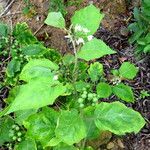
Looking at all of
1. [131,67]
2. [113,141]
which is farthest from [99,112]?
[113,141]

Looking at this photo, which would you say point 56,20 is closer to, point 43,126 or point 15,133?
point 43,126

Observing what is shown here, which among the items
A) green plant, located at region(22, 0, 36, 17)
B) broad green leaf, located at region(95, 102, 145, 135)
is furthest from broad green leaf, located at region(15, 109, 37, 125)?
green plant, located at region(22, 0, 36, 17)

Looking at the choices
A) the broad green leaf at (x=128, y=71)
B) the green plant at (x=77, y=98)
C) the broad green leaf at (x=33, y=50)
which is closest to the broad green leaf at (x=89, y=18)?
the green plant at (x=77, y=98)

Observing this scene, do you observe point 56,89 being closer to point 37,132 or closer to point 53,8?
point 37,132

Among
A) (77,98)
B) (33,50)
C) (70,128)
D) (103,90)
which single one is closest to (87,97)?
(77,98)

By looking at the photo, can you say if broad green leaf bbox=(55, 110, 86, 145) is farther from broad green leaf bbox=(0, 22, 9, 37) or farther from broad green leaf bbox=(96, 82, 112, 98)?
broad green leaf bbox=(0, 22, 9, 37)

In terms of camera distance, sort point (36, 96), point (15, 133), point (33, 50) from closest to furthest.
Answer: point (36, 96), point (15, 133), point (33, 50)
